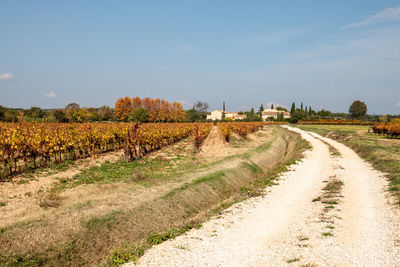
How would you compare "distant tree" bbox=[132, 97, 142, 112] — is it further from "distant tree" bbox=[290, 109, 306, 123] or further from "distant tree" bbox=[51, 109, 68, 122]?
"distant tree" bbox=[290, 109, 306, 123]

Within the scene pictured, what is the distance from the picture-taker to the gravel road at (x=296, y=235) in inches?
258

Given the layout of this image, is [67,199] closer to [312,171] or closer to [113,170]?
[113,170]

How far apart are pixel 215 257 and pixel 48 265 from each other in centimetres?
450

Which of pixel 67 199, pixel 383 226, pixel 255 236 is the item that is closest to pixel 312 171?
pixel 383 226

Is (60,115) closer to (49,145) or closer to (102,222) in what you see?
(49,145)

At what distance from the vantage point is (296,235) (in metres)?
7.87

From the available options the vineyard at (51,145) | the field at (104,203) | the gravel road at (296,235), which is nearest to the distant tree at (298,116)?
the vineyard at (51,145)

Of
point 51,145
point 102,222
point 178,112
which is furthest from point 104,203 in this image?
point 178,112

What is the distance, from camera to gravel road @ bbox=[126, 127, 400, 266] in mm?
6559

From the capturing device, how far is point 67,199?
30.6 feet

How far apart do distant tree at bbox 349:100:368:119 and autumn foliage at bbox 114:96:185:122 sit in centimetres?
8317

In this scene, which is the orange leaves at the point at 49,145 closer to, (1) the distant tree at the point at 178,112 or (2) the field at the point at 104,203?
(2) the field at the point at 104,203

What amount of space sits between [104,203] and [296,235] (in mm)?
7026

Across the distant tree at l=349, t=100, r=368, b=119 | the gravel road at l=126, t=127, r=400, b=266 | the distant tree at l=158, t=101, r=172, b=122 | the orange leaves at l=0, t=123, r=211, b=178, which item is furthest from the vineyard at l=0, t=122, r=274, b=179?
the distant tree at l=349, t=100, r=368, b=119
